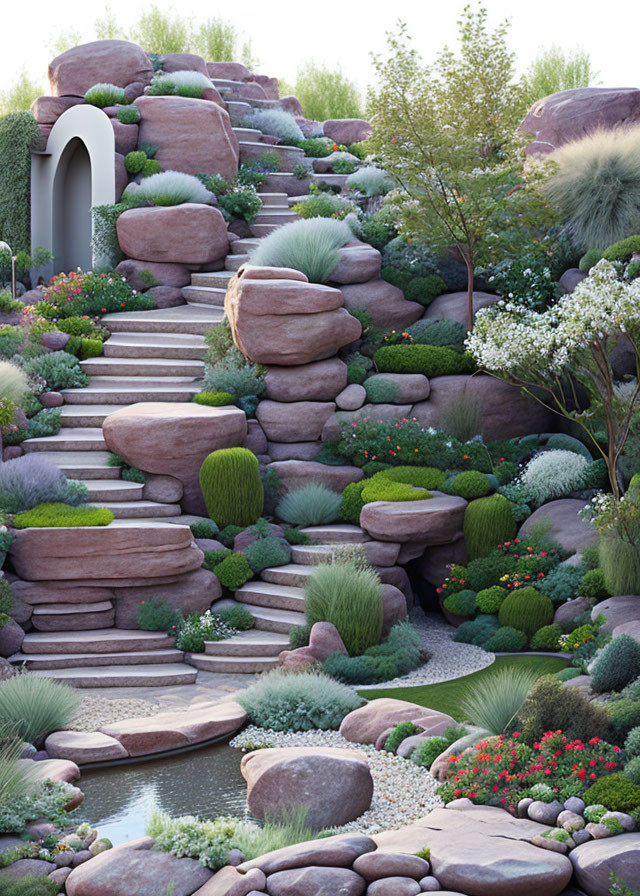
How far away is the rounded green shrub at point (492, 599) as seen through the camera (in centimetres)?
1104

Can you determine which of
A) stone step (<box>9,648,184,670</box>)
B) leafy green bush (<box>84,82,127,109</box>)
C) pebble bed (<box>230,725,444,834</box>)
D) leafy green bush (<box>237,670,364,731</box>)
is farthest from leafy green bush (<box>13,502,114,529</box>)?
leafy green bush (<box>84,82,127,109</box>)

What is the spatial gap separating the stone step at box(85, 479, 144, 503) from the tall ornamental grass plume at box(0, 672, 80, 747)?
3805 millimetres

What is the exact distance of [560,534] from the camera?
1145 centimetres

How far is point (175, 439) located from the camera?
39.3 feet

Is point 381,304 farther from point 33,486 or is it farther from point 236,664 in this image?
point 236,664

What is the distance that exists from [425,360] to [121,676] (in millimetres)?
6383

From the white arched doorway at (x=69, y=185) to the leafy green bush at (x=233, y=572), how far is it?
33.0 feet

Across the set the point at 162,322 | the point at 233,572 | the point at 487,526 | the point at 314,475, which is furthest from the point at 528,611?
the point at 162,322

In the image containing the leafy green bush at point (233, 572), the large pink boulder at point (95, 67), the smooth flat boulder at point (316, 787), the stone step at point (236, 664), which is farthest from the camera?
the large pink boulder at point (95, 67)

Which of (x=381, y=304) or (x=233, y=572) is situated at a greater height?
(x=381, y=304)

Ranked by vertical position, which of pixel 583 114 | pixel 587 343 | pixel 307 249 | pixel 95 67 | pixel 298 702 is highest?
pixel 95 67

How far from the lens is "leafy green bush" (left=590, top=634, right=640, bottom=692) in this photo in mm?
7723

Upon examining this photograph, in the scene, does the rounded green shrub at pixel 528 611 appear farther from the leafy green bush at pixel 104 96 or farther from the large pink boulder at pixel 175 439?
the leafy green bush at pixel 104 96

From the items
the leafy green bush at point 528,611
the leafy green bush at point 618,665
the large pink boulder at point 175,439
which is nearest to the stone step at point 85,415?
the large pink boulder at point 175,439
